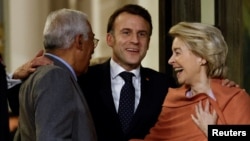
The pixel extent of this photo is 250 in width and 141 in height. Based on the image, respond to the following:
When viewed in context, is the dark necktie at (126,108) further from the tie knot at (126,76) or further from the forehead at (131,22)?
the forehead at (131,22)

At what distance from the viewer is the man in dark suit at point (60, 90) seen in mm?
2717

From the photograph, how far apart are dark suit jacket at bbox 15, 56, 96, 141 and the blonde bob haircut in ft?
2.10

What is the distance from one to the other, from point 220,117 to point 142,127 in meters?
0.55

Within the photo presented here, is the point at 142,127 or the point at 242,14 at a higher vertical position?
the point at 242,14

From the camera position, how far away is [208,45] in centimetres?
317

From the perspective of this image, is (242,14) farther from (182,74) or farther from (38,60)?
(38,60)

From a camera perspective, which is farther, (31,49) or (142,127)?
(31,49)

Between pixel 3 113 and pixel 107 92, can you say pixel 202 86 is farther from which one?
pixel 3 113

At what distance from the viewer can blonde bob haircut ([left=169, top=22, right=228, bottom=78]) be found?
317 centimetres

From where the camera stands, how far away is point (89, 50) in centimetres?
307

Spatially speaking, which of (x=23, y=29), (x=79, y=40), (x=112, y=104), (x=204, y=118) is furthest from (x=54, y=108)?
(x=23, y=29)

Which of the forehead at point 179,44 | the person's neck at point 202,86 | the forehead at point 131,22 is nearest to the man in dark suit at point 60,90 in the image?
the forehead at point 179,44

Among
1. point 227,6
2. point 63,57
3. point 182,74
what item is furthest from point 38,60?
point 227,6

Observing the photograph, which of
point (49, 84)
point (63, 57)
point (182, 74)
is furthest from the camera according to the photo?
point (182, 74)
